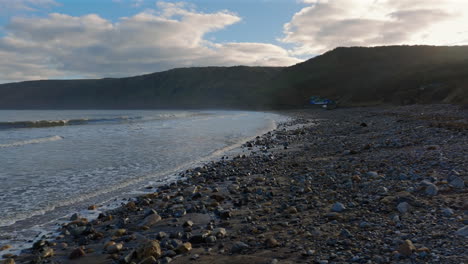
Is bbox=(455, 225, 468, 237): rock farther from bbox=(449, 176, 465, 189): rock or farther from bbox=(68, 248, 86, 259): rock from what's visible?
bbox=(68, 248, 86, 259): rock

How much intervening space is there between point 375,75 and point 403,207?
263 ft

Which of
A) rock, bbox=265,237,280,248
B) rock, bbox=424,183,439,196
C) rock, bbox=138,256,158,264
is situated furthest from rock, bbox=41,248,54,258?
rock, bbox=424,183,439,196

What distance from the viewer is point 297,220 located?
4566 mm

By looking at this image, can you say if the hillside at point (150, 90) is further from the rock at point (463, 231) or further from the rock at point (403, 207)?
the rock at point (463, 231)

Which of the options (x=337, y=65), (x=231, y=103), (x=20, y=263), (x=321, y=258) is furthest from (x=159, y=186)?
(x=337, y=65)

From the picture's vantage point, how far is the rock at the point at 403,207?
172 inches

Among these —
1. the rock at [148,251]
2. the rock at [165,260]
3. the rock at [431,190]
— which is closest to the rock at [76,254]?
the rock at [148,251]

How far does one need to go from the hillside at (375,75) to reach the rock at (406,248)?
113ft

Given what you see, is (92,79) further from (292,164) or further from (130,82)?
(292,164)

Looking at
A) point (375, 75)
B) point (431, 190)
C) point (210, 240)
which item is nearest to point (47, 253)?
point (210, 240)

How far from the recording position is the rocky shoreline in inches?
136

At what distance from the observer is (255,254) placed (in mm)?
3596

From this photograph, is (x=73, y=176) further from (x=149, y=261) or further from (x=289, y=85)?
(x=289, y=85)

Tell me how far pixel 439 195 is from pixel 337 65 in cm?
9917
